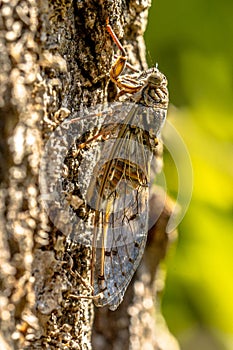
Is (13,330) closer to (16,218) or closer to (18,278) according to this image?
(18,278)

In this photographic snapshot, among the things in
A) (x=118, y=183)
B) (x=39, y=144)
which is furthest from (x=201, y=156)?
(x=39, y=144)

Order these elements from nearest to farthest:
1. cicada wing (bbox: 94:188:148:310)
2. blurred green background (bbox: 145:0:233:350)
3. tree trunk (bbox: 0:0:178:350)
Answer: tree trunk (bbox: 0:0:178:350) → cicada wing (bbox: 94:188:148:310) → blurred green background (bbox: 145:0:233:350)

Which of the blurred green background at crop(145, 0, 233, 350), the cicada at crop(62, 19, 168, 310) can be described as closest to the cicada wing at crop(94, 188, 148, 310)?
the cicada at crop(62, 19, 168, 310)

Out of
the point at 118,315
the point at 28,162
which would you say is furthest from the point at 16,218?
the point at 118,315

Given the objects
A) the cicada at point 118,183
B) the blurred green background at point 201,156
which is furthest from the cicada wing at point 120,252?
→ the blurred green background at point 201,156

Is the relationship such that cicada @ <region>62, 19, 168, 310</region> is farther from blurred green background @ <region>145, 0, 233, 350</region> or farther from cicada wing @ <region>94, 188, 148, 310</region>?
blurred green background @ <region>145, 0, 233, 350</region>

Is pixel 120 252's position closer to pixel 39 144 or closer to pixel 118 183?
pixel 118 183
